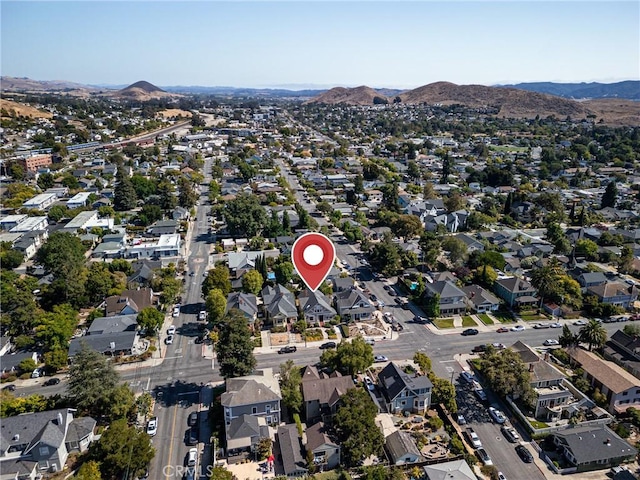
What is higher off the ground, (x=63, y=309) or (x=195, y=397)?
(x=63, y=309)

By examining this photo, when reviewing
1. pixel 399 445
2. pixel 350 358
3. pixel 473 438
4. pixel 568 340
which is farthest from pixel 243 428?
pixel 568 340

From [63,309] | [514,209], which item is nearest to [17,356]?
[63,309]

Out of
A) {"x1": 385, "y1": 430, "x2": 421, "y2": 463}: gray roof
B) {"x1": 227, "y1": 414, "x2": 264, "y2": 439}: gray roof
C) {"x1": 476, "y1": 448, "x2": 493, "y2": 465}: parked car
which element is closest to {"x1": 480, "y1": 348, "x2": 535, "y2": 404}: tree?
{"x1": 476, "y1": 448, "x2": 493, "y2": 465}: parked car

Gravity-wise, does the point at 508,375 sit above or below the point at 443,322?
above

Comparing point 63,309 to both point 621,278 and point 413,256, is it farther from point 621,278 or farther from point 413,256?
point 621,278

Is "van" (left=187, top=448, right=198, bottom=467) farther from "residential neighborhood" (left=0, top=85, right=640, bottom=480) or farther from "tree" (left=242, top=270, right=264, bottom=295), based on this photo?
"tree" (left=242, top=270, right=264, bottom=295)

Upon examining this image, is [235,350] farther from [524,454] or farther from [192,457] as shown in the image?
[524,454]
